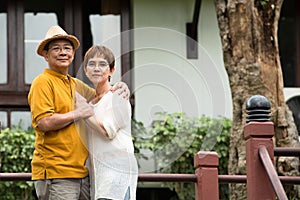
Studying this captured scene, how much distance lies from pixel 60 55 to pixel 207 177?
1.62 meters

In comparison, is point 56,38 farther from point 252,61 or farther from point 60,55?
point 252,61

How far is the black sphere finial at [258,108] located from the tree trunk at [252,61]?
3.19 meters

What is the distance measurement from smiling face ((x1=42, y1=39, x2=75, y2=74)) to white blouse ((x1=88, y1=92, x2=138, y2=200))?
1.31ft

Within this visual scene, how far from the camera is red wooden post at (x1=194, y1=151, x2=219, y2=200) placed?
23.2ft

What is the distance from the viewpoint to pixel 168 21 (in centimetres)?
1309

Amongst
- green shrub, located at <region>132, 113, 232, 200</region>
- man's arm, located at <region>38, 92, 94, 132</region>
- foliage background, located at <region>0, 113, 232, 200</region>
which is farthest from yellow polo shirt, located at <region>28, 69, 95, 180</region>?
foliage background, located at <region>0, 113, 232, 200</region>

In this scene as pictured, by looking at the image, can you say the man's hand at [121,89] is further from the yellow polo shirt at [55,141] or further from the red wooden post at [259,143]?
the red wooden post at [259,143]

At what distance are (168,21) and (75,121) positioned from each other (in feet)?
23.8

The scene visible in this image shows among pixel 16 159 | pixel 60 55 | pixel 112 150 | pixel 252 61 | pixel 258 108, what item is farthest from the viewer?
pixel 16 159

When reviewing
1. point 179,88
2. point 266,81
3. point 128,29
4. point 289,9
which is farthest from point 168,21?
point 179,88

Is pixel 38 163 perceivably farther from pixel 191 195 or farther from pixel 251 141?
pixel 191 195

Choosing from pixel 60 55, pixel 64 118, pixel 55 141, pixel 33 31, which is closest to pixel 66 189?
pixel 55 141

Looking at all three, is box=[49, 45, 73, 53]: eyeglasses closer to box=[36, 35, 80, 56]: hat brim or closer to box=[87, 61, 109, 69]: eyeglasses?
box=[36, 35, 80, 56]: hat brim

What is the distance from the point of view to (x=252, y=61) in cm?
973
